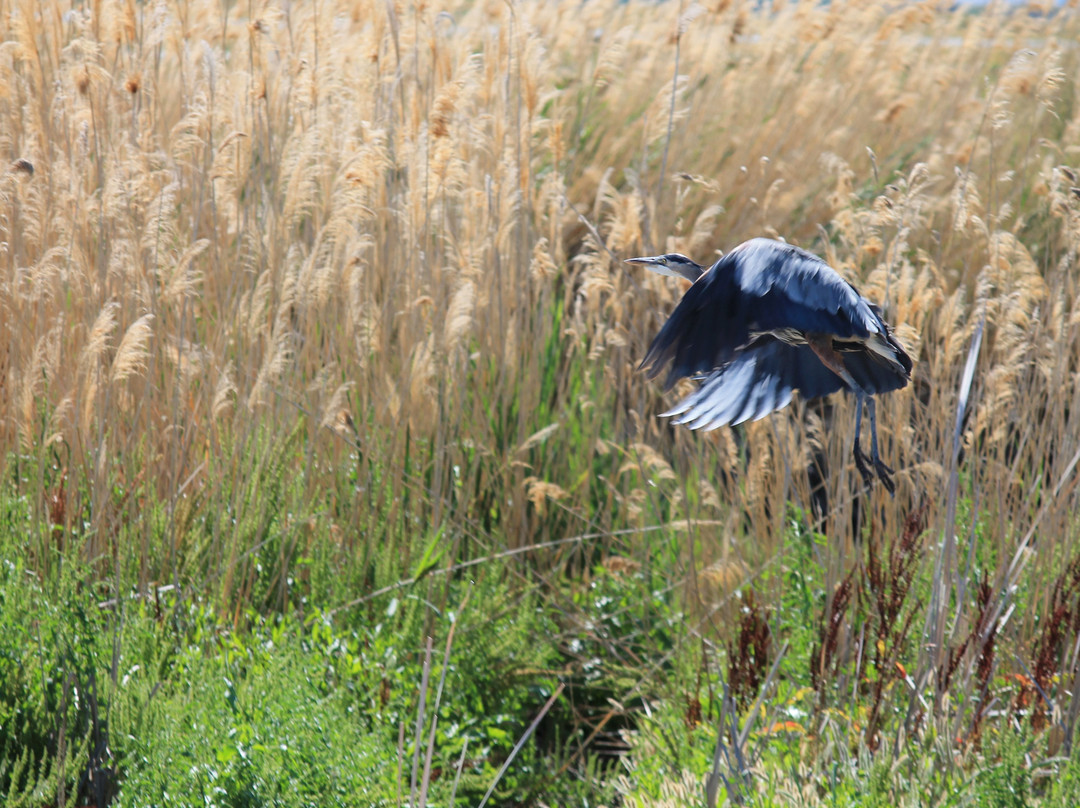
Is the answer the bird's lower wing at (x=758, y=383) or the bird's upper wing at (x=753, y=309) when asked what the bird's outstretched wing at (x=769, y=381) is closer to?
the bird's lower wing at (x=758, y=383)

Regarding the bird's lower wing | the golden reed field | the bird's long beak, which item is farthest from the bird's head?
the golden reed field

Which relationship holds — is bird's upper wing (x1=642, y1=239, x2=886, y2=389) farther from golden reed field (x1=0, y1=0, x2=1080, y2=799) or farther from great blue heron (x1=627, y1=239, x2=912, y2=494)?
golden reed field (x1=0, y1=0, x2=1080, y2=799)

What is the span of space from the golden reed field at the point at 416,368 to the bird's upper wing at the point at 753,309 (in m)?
0.51

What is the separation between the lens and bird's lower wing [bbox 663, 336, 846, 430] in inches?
68.3

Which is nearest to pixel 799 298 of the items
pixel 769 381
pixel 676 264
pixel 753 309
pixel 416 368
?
pixel 753 309

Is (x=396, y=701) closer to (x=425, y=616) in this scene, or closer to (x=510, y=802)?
(x=425, y=616)

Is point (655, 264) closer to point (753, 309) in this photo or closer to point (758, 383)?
point (758, 383)

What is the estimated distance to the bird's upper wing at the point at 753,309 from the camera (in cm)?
150

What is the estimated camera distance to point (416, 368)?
267 cm

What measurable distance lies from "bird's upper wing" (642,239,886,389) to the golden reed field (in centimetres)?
51

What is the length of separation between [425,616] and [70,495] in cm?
87

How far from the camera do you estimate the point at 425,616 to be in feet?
8.23

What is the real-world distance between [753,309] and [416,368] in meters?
1.32

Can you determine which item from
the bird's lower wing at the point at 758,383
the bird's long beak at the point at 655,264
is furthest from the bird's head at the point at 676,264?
the bird's lower wing at the point at 758,383
